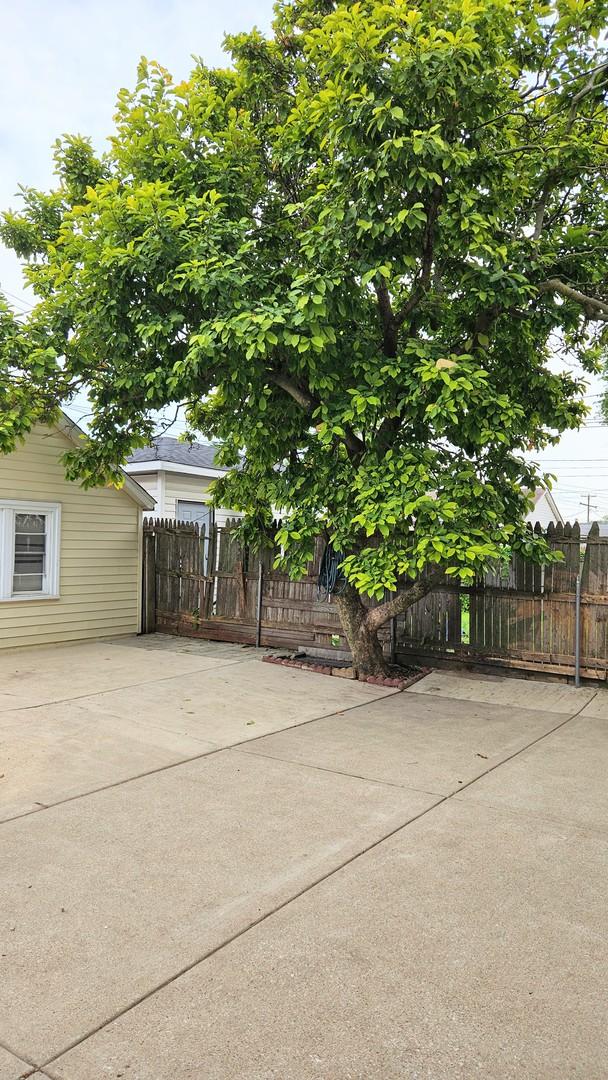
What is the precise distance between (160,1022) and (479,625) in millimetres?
6078

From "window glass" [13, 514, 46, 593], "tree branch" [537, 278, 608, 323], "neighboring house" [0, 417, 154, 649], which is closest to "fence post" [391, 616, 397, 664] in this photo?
"tree branch" [537, 278, 608, 323]

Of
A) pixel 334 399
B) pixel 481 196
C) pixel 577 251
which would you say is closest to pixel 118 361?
pixel 334 399

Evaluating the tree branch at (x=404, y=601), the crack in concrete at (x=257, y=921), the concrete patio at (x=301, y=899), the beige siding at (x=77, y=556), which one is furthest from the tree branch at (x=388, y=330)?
the beige siding at (x=77, y=556)

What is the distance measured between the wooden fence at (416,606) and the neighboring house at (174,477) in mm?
4815

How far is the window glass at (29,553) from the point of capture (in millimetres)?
9375

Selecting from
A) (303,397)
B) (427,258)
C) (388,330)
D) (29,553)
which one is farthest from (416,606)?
(29,553)

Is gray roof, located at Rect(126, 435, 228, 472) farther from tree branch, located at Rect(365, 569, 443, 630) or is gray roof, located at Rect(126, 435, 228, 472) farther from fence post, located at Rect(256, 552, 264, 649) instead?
tree branch, located at Rect(365, 569, 443, 630)

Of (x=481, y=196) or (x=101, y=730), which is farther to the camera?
(x=481, y=196)

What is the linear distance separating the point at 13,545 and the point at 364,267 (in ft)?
20.0

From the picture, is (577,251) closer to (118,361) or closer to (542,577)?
(542,577)

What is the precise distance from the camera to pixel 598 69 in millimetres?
5699

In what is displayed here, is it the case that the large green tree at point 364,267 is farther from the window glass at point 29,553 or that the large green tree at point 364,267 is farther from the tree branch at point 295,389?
the window glass at point 29,553

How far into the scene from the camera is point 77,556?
10094 mm

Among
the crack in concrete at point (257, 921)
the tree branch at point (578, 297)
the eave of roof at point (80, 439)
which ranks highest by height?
the tree branch at point (578, 297)
